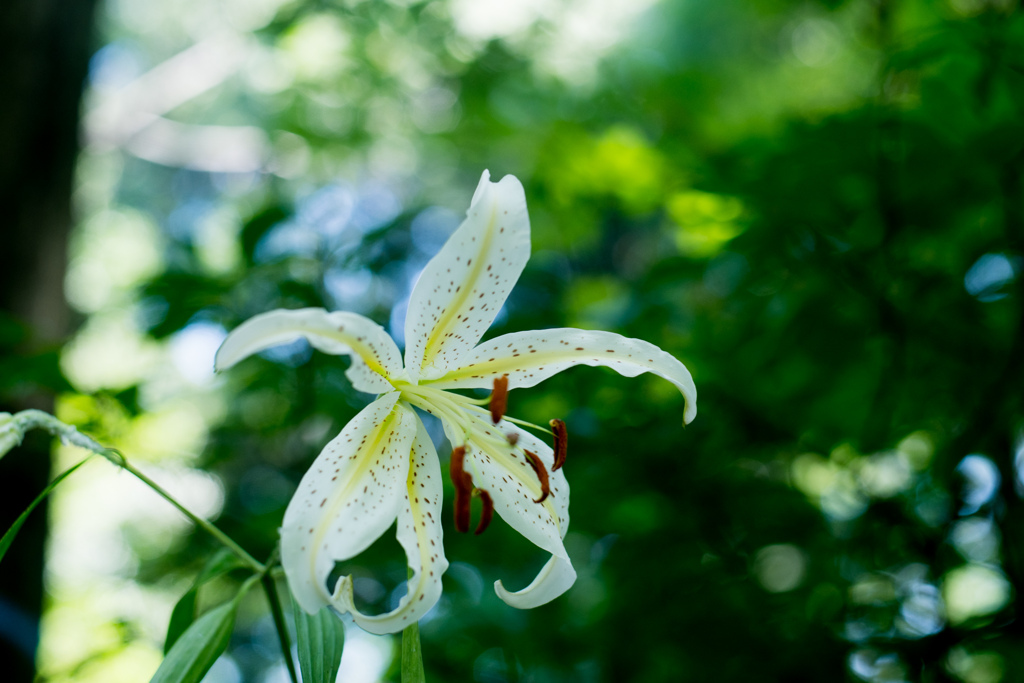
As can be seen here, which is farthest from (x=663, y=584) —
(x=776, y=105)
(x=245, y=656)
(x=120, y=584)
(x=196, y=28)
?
(x=196, y=28)

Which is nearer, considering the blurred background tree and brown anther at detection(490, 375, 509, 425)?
brown anther at detection(490, 375, 509, 425)

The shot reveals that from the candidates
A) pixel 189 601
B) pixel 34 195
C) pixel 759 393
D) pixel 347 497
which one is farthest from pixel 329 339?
pixel 34 195

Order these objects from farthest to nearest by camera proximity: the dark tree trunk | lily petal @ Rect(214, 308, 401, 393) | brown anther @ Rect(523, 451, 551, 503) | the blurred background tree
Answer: the dark tree trunk, the blurred background tree, brown anther @ Rect(523, 451, 551, 503), lily petal @ Rect(214, 308, 401, 393)

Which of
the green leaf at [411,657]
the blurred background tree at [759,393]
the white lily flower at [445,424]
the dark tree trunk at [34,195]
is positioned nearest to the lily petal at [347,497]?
the white lily flower at [445,424]

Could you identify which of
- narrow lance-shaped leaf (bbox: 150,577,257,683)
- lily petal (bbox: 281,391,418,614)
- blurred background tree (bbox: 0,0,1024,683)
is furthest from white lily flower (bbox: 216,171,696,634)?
blurred background tree (bbox: 0,0,1024,683)

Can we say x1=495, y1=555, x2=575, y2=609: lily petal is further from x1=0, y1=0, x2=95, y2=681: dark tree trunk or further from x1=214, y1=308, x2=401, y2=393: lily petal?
x1=0, y1=0, x2=95, y2=681: dark tree trunk

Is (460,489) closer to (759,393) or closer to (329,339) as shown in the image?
(329,339)

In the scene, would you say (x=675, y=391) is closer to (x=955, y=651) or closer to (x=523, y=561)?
(x=523, y=561)

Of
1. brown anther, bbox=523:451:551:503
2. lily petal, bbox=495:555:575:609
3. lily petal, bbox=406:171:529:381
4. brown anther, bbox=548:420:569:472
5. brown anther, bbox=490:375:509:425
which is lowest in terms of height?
lily petal, bbox=495:555:575:609

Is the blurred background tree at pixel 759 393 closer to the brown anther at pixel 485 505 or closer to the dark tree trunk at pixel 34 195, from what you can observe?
the dark tree trunk at pixel 34 195
